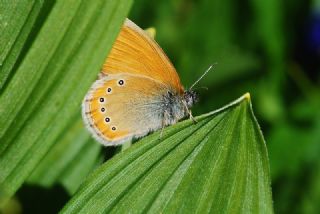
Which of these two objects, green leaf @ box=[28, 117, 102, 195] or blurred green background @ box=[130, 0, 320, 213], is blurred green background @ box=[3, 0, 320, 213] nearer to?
blurred green background @ box=[130, 0, 320, 213]

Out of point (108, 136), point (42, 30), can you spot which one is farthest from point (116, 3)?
point (108, 136)

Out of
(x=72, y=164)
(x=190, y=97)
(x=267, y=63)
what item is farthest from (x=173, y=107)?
(x=267, y=63)

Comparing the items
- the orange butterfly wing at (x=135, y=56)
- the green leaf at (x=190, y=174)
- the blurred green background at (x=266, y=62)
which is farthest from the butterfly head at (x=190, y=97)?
the blurred green background at (x=266, y=62)

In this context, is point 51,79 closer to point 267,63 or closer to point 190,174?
point 190,174

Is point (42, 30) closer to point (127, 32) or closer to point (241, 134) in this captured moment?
point (241, 134)

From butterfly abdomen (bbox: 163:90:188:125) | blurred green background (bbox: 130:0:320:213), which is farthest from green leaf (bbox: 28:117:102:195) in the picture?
blurred green background (bbox: 130:0:320:213)

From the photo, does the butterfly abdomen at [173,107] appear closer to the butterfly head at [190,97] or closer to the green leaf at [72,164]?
the butterfly head at [190,97]
